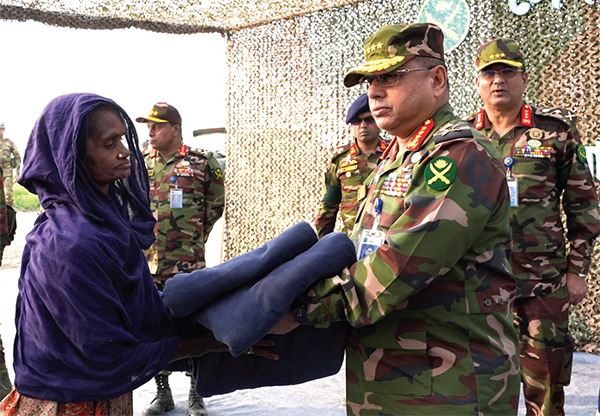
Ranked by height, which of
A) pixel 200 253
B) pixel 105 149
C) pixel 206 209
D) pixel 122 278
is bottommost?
pixel 200 253

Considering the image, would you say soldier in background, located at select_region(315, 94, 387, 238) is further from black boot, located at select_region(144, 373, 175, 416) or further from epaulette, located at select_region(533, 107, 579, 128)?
black boot, located at select_region(144, 373, 175, 416)

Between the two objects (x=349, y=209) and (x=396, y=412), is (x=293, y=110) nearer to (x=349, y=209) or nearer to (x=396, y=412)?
(x=349, y=209)

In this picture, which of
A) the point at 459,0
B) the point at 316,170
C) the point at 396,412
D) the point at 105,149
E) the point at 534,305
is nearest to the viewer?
the point at 396,412

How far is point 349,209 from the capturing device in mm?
4867

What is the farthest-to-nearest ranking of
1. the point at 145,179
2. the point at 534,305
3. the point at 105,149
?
the point at 534,305 → the point at 145,179 → the point at 105,149

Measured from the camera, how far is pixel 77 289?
5.72 feet

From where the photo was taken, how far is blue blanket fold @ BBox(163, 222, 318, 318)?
1.78 metres

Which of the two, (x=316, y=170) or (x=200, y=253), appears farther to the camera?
(x=316, y=170)

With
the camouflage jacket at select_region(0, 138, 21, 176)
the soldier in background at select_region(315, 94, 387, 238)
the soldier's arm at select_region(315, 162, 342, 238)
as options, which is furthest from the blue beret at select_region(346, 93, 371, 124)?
the camouflage jacket at select_region(0, 138, 21, 176)

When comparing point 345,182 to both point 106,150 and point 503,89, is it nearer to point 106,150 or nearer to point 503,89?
point 503,89

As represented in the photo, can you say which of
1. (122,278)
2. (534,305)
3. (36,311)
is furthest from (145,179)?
(534,305)

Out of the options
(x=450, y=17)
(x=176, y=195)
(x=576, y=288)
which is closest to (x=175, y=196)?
(x=176, y=195)

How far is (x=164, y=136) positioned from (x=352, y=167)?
164cm

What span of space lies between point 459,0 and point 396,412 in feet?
16.3
